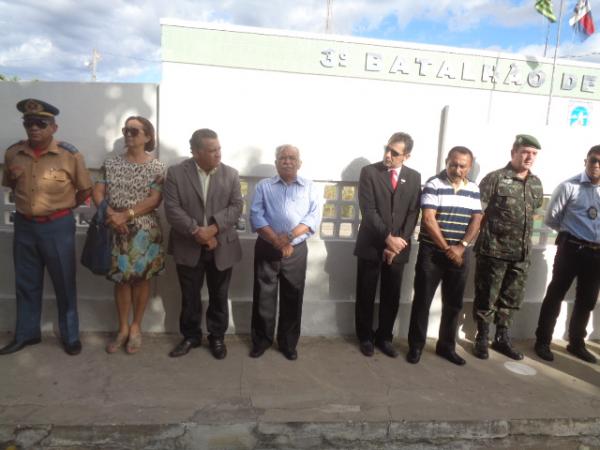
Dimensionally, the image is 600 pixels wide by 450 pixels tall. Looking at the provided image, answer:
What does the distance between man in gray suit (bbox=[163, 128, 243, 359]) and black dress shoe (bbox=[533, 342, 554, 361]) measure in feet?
9.14

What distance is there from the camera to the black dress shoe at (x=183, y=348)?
3363 millimetres

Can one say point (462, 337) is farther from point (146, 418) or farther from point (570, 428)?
point (146, 418)

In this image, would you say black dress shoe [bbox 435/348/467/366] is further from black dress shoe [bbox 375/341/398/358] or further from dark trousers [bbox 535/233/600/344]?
dark trousers [bbox 535/233/600/344]

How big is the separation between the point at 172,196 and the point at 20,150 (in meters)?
1.18

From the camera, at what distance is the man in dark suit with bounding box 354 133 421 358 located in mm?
3311

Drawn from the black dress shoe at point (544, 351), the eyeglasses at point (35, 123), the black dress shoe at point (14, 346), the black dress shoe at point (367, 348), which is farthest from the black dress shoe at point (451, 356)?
the eyeglasses at point (35, 123)

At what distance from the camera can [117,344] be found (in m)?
3.41

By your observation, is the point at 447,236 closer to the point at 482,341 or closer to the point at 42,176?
the point at 482,341

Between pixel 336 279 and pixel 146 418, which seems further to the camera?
pixel 336 279

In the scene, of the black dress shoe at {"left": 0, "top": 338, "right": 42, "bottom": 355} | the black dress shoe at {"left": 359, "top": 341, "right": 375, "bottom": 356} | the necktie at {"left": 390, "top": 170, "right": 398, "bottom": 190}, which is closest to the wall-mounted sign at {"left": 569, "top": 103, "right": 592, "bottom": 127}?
the necktie at {"left": 390, "top": 170, "right": 398, "bottom": 190}

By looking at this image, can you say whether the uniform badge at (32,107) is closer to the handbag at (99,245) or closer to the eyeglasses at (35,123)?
the eyeglasses at (35,123)

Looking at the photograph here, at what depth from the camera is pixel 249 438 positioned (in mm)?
2537

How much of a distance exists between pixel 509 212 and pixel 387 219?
1.01 metres

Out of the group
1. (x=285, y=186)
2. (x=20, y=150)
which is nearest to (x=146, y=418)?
(x=285, y=186)
